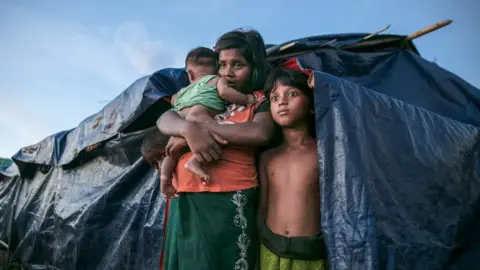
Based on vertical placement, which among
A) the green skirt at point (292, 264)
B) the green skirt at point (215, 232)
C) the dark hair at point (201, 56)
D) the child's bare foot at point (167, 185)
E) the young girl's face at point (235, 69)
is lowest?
the green skirt at point (292, 264)

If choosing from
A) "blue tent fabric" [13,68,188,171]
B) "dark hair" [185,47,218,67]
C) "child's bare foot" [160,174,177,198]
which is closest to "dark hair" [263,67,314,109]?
"dark hair" [185,47,218,67]

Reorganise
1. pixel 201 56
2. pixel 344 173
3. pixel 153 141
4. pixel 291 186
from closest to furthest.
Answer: pixel 344 173, pixel 291 186, pixel 201 56, pixel 153 141

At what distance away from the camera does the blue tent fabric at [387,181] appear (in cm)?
143

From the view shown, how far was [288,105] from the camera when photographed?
172 cm

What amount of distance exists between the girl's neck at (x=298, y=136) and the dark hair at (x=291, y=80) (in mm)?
126

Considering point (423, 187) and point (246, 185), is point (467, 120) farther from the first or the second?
point (246, 185)

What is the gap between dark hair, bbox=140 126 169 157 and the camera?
2.53m

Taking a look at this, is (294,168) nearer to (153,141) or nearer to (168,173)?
(168,173)

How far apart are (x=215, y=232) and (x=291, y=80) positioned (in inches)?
32.1

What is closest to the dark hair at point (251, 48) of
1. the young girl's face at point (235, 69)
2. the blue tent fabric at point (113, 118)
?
the young girl's face at point (235, 69)

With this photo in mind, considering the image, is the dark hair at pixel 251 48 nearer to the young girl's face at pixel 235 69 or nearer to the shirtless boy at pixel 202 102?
the young girl's face at pixel 235 69

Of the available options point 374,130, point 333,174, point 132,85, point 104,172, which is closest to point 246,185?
point 333,174

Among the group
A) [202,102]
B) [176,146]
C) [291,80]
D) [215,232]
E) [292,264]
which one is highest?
[291,80]

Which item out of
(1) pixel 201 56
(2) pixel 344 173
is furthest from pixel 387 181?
(1) pixel 201 56
